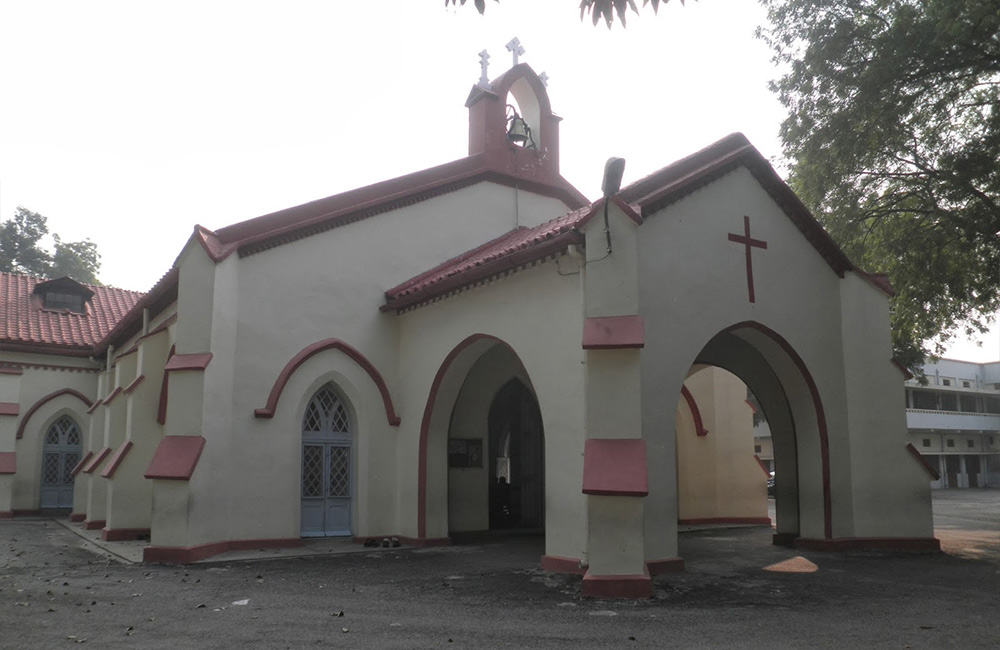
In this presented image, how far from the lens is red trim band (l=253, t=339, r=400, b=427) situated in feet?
41.6

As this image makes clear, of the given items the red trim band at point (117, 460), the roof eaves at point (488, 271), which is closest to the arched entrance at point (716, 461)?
the roof eaves at point (488, 271)

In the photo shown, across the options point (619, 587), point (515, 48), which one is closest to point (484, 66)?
point (515, 48)

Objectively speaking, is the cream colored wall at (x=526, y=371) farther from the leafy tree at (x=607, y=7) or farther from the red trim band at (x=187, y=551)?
the leafy tree at (x=607, y=7)

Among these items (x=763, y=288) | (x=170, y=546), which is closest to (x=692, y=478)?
(x=763, y=288)

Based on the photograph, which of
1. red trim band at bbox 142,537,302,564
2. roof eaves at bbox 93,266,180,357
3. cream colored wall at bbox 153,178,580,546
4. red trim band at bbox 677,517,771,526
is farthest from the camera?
red trim band at bbox 677,517,771,526

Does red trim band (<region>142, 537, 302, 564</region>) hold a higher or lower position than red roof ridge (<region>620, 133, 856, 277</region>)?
lower

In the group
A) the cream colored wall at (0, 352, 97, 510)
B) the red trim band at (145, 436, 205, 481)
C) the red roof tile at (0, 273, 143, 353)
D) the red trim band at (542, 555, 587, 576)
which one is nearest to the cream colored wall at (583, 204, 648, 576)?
the red trim band at (542, 555, 587, 576)

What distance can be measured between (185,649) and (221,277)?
712cm

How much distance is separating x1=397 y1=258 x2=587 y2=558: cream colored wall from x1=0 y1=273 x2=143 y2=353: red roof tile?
42.7ft

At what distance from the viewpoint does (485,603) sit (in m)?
8.18

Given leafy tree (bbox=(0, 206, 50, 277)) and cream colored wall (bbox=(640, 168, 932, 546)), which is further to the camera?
leafy tree (bbox=(0, 206, 50, 277))

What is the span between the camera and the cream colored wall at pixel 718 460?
17.5 m

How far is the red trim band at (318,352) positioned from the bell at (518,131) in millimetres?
6018

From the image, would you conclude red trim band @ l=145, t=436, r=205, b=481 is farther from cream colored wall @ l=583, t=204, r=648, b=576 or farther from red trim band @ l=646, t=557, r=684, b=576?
red trim band @ l=646, t=557, r=684, b=576
